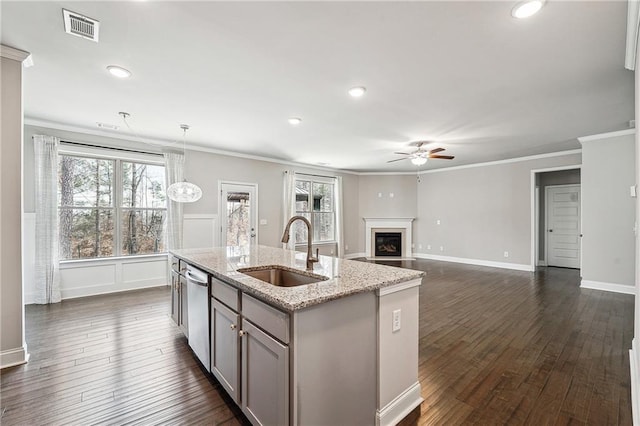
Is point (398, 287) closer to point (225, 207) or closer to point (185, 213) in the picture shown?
point (185, 213)

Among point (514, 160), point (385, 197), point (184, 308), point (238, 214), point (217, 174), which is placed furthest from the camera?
point (385, 197)

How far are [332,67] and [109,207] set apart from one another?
4.44m

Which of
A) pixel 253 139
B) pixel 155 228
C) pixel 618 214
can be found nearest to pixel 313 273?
pixel 253 139

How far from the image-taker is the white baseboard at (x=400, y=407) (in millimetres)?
1692

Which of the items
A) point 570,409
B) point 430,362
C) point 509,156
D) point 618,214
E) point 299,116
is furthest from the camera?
point 509,156

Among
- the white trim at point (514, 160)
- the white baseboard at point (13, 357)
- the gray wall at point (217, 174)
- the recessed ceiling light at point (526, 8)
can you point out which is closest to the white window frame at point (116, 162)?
the gray wall at point (217, 174)

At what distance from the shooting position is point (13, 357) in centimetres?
241

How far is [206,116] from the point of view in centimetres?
391

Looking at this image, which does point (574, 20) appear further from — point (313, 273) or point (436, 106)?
point (313, 273)

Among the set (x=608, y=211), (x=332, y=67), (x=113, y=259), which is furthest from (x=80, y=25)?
(x=608, y=211)

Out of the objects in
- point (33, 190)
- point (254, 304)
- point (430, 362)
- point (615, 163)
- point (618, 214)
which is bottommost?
point (430, 362)

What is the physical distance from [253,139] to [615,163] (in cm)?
603

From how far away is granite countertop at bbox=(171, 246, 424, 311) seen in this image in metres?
1.38

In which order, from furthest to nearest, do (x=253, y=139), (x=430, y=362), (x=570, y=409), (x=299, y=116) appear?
(x=253, y=139), (x=299, y=116), (x=430, y=362), (x=570, y=409)
